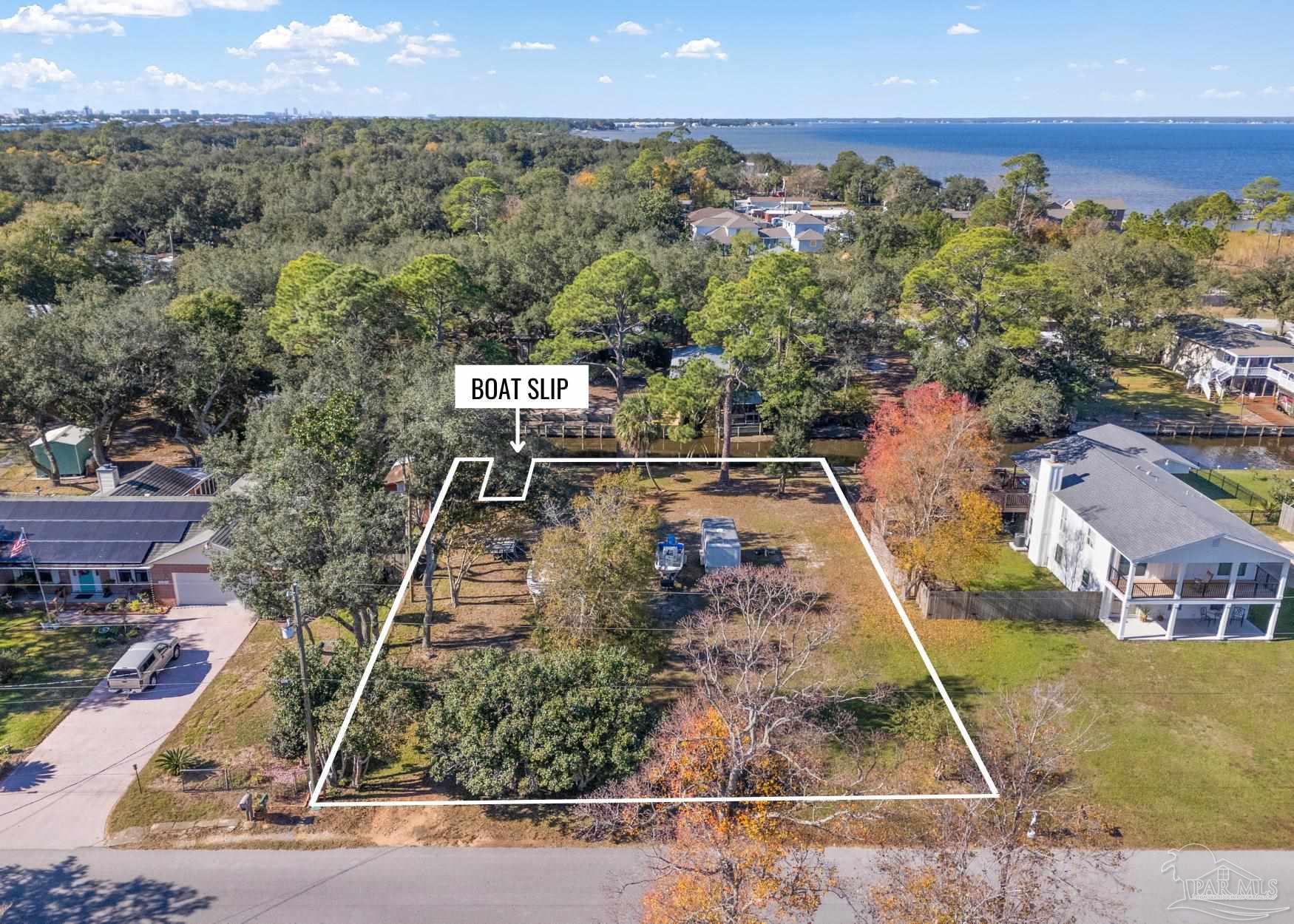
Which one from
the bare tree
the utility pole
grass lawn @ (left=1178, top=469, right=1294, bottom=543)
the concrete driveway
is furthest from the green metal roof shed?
grass lawn @ (left=1178, top=469, right=1294, bottom=543)

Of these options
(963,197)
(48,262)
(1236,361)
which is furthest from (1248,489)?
(963,197)

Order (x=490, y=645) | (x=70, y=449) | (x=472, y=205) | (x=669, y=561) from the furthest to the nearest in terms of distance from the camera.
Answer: (x=472, y=205) → (x=70, y=449) → (x=669, y=561) → (x=490, y=645)

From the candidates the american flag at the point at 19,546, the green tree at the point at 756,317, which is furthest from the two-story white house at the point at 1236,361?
the american flag at the point at 19,546

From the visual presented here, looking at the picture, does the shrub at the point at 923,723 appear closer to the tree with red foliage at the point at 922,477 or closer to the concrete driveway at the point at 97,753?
the tree with red foliage at the point at 922,477

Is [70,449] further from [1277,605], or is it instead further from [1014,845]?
[1277,605]

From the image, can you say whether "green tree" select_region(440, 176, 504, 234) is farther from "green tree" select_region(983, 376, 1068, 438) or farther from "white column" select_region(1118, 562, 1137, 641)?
"white column" select_region(1118, 562, 1137, 641)

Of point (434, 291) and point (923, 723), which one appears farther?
point (434, 291)

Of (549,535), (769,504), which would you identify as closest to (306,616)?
(549,535)
